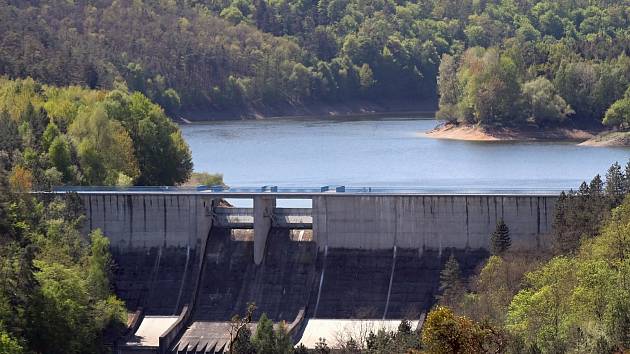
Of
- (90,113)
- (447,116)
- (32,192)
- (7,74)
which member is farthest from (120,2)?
(32,192)

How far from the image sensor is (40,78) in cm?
10762

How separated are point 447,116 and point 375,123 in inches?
543

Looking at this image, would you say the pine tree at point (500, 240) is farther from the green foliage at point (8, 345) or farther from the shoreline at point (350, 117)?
A: the shoreline at point (350, 117)

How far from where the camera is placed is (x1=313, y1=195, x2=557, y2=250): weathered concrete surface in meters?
57.6

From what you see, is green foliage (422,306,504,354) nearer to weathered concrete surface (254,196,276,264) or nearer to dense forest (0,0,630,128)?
weathered concrete surface (254,196,276,264)

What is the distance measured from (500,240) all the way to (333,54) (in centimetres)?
12085

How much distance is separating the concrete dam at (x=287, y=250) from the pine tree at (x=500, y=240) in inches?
19.8

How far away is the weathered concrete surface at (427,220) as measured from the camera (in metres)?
57.6

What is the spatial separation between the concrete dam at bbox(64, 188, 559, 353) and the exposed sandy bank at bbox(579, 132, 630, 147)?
52.0 metres

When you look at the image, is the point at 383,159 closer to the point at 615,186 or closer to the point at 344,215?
the point at 344,215

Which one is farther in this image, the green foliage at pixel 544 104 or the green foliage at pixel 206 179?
the green foliage at pixel 544 104

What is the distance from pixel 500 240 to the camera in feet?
185

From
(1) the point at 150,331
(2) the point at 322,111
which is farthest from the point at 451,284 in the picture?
(2) the point at 322,111

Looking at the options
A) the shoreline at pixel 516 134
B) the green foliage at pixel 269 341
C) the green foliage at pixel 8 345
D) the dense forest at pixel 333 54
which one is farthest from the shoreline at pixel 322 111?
the green foliage at pixel 8 345
